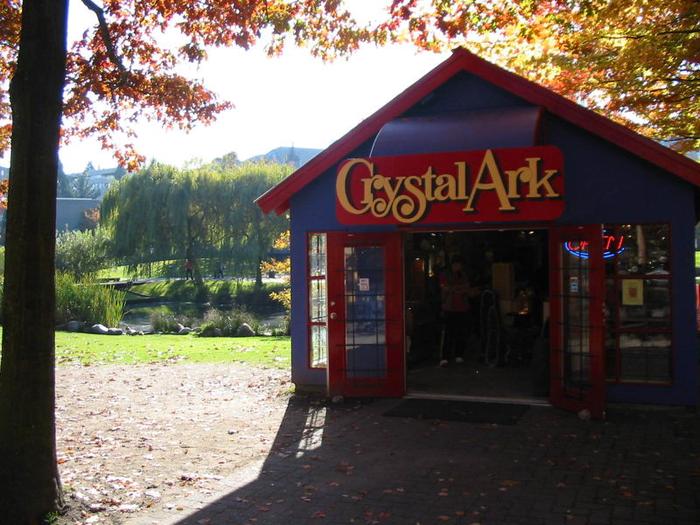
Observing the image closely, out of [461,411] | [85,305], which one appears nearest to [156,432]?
[461,411]

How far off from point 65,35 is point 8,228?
5.20 ft

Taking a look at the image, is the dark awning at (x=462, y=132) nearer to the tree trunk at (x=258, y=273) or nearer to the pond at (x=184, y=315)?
the pond at (x=184, y=315)

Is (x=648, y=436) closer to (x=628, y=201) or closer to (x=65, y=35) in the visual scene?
(x=628, y=201)

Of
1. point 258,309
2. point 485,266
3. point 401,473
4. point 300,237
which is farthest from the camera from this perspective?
point 258,309

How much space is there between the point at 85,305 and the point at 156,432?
1601 centimetres

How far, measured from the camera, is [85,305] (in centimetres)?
2255

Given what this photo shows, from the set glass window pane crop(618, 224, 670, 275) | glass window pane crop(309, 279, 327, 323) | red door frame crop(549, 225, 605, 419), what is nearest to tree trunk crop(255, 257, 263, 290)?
glass window pane crop(309, 279, 327, 323)

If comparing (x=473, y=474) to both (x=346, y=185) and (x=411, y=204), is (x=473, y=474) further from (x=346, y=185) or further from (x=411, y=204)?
(x=346, y=185)

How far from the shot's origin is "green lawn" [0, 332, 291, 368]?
45.7 feet

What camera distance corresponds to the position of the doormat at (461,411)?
808 cm

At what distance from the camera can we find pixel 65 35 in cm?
533

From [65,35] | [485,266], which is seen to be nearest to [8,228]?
[65,35]

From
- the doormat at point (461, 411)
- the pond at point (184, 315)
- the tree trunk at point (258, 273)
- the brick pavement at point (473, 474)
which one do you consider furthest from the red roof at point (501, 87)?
the tree trunk at point (258, 273)

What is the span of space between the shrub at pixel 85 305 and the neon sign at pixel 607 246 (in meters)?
17.8
